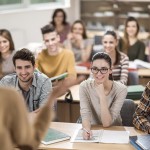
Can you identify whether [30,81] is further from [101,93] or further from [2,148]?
[2,148]

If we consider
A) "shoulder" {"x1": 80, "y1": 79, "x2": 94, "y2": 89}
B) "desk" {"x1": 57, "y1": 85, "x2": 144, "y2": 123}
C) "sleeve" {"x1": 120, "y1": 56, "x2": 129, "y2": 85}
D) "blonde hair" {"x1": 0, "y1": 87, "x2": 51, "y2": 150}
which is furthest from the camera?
"sleeve" {"x1": 120, "y1": 56, "x2": 129, "y2": 85}

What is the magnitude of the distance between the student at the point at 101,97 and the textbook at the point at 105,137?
0.12 meters

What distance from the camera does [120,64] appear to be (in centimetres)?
406

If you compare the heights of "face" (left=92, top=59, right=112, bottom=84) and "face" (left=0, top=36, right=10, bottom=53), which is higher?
"face" (left=0, top=36, right=10, bottom=53)

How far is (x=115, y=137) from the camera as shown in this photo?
8.03 ft

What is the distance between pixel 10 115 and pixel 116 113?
5.31 ft

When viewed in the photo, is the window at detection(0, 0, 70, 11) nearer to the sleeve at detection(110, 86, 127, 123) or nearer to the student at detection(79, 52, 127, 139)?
the student at detection(79, 52, 127, 139)

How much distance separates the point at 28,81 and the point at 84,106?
538mm

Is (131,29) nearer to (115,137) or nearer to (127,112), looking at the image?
(127,112)

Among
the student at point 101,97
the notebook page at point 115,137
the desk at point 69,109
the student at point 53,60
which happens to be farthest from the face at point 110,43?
the notebook page at point 115,137

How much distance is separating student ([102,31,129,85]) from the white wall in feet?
6.57

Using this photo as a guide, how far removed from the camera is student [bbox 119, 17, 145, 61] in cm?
509

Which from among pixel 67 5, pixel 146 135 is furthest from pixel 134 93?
pixel 67 5

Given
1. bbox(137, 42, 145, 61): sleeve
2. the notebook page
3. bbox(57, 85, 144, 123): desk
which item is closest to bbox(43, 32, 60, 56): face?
bbox(57, 85, 144, 123): desk
